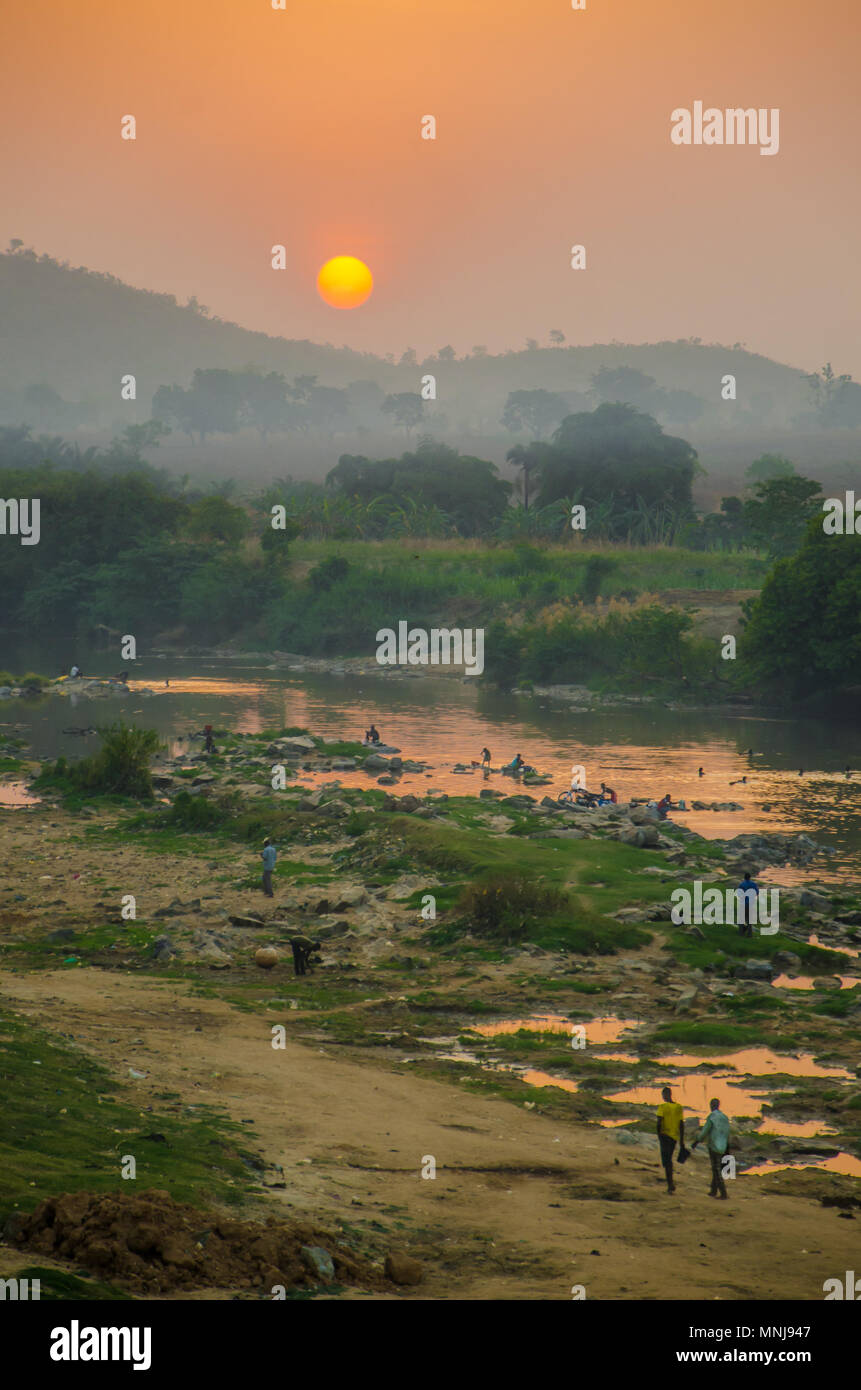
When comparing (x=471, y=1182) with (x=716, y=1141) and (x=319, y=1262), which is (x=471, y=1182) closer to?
(x=716, y=1141)

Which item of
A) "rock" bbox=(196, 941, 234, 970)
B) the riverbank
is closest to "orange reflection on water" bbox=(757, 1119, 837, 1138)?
the riverbank

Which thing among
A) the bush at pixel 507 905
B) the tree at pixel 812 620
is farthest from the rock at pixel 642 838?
the tree at pixel 812 620

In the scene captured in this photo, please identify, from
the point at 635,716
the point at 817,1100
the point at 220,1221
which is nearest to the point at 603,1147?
the point at 817,1100

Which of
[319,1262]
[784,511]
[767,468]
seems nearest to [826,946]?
[319,1262]

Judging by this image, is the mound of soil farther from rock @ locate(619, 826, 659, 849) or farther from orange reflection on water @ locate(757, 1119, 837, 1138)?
rock @ locate(619, 826, 659, 849)

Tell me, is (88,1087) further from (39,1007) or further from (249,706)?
(249,706)
